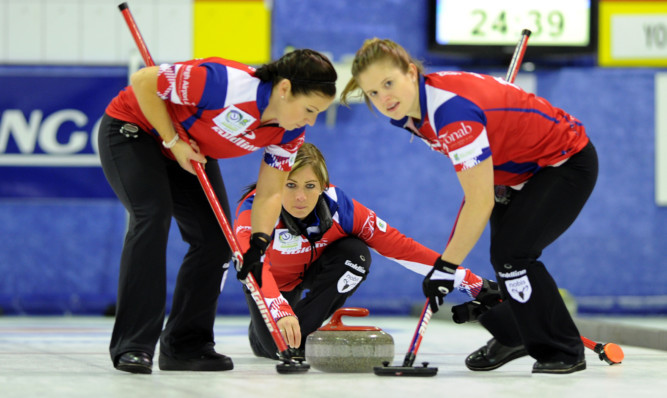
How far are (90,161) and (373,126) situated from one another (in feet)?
7.30

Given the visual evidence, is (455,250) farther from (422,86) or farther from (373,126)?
(373,126)

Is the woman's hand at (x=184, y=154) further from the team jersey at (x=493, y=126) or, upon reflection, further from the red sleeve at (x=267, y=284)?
the team jersey at (x=493, y=126)

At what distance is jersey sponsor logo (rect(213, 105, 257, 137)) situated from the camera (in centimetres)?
277

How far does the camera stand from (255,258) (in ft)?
9.36

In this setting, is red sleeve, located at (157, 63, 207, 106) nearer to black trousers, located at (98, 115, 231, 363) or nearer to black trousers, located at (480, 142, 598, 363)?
black trousers, located at (98, 115, 231, 363)

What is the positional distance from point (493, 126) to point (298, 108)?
595 millimetres

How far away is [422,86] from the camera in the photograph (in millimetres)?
2637

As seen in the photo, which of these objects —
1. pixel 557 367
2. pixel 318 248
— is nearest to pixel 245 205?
pixel 318 248

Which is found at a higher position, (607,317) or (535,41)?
(535,41)

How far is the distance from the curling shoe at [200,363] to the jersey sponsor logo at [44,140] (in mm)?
4201

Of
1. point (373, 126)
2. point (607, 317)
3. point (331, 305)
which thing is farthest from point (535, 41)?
point (331, 305)

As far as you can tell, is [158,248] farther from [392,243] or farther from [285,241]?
[392,243]

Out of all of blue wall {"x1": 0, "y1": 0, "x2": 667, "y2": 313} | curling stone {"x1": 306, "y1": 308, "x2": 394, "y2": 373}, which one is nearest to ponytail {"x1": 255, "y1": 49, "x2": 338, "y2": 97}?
curling stone {"x1": 306, "y1": 308, "x2": 394, "y2": 373}

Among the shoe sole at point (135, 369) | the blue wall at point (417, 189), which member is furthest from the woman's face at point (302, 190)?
the blue wall at point (417, 189)
